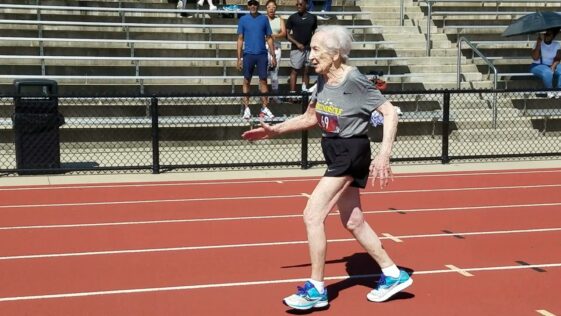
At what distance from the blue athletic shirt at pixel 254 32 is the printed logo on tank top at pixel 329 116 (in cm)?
945

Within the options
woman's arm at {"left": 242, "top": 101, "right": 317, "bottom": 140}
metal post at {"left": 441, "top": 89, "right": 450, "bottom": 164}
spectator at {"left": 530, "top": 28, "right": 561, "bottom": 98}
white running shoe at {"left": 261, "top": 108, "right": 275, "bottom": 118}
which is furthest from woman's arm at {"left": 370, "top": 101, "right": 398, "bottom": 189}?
spectator at {"left": 530, "top": 28, "right": 561, "bottom": 98}

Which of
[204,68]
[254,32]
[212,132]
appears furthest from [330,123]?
Result: [204,68]

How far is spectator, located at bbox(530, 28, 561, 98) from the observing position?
17.5 metres

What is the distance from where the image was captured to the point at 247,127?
15.0 meters

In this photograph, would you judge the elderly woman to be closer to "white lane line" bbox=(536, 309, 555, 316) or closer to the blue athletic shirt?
Answer: "white lane line" bbox=(536, 309, 555, 316)

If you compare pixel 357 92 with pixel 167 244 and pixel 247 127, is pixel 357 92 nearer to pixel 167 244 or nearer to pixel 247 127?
pixel 167 244

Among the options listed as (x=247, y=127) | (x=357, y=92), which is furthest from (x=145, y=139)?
(x=357, y=92)

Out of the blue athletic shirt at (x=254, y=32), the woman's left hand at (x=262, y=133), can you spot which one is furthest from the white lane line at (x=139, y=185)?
the woman's left hand at (x=262, y=133)

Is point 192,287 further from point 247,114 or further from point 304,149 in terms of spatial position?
point 247,114

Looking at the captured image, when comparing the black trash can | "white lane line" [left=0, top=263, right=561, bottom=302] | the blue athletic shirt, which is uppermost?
the blue athletic shirt

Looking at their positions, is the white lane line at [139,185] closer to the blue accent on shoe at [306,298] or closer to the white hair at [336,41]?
the blue accent on shoe at [306,298]

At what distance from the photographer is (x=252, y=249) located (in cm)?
758

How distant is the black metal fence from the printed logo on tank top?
6730 mm

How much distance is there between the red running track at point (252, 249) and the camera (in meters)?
5.98
